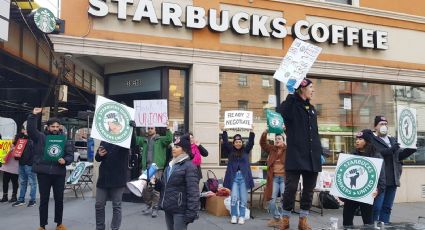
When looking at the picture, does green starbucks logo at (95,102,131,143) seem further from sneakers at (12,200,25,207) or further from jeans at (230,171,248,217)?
sneakers at (12,200,25,207)

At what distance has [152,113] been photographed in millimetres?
8766

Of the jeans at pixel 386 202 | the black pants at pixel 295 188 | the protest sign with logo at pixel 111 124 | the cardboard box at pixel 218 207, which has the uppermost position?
the protest sign with logo at pixel 111 124

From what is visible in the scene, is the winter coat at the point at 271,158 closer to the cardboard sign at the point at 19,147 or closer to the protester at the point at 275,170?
the protester at the point at 275,170

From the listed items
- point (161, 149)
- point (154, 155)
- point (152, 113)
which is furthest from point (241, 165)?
point (152, 113)

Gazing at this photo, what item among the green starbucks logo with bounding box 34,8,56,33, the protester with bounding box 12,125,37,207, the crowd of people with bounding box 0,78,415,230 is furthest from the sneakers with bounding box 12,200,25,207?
the green starbucks logo with bounding box 34,8,56,33

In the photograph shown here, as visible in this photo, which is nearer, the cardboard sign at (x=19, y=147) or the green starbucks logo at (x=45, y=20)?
the cardboard sign at (x=19, y=147)

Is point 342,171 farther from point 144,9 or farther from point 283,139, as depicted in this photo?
point 144,9

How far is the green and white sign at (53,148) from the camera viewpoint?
6930 millimetres

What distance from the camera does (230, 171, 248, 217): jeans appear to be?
810 centimetres

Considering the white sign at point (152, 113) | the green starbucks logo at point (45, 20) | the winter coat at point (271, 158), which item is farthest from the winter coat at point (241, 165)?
the green starbucks logo at point (45, 20)

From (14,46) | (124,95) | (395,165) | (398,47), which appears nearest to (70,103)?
(14,46)

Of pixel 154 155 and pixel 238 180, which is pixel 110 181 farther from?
pixel 238 180

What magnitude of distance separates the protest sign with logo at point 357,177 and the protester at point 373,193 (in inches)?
5.1

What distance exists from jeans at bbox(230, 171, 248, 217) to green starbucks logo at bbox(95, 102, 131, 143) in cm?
261
